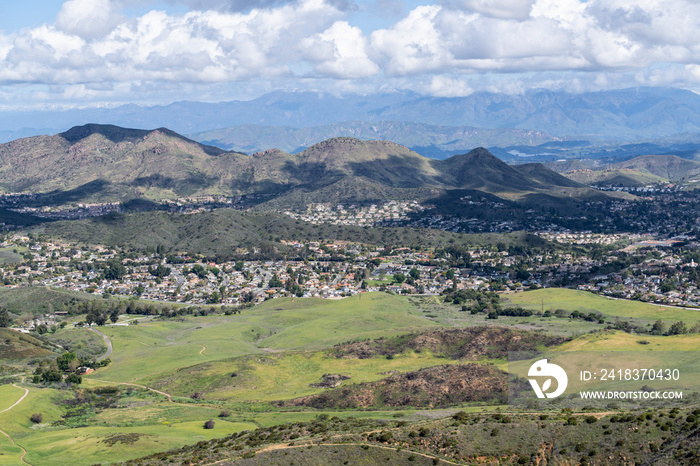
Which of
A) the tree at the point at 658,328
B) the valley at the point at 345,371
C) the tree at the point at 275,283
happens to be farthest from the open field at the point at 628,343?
the tree at the point at 275,283

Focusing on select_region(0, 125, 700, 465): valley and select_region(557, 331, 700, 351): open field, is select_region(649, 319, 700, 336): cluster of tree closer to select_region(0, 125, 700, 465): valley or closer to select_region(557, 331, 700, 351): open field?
select_region(0, 125, 700, 465): valley

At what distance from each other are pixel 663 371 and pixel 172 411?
52.6m

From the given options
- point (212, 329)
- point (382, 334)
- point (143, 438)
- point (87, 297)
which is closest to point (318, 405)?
point (143, 438)

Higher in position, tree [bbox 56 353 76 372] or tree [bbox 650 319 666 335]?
tree [bbox 56 353 76 372]

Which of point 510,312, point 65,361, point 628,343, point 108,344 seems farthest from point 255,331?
point 628,343

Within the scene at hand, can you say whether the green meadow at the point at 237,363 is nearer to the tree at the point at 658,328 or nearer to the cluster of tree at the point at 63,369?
the cluster of tree at the point at 63,369

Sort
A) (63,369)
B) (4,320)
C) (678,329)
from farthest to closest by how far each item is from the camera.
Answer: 1. (4,320)
2. (678,329)
3. (63,369)

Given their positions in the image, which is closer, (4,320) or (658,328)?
(658,328)

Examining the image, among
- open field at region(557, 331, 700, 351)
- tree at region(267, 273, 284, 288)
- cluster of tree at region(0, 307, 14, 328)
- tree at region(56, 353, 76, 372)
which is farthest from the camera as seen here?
tree at region(267, 273, 284, 288)

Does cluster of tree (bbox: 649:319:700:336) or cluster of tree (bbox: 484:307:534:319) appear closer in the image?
cluster of tree (bbox: 649:319:700:336)

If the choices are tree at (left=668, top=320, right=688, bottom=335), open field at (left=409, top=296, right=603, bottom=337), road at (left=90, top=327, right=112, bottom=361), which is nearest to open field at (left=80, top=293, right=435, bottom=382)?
road at (left=90, top=327, right=112, bottom=361)

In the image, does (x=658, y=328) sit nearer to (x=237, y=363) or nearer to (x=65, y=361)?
(x=237, y=363)

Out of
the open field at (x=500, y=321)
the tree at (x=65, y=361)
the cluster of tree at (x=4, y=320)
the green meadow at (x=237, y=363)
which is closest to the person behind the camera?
the green meadow at (x=237, y=363)

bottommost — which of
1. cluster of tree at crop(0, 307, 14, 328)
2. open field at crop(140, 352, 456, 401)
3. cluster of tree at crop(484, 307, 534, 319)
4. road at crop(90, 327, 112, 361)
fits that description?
cluster of tree at crop(484, 307, 534, 319)
